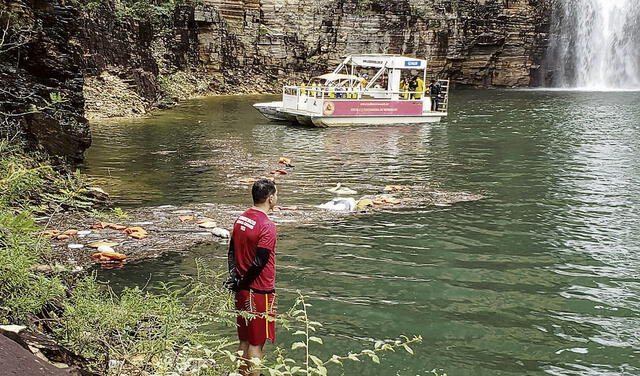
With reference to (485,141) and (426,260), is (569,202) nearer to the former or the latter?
(426,260)

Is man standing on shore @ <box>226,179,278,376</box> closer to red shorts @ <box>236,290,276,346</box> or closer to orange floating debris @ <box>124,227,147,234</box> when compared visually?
red shorts @ <box>236,290,276,346</box>

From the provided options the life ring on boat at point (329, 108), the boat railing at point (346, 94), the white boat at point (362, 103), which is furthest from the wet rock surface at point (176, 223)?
the boat railing at point (346, 94)

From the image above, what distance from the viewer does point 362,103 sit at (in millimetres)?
28859

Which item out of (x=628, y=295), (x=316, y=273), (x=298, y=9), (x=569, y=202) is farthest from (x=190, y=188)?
(x=298, y=9)

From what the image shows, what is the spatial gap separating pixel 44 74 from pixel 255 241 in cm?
1013

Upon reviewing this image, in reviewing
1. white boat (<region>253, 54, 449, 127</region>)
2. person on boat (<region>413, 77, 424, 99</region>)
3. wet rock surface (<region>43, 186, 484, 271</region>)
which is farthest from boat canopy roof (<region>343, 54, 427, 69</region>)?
wet rock surface (<region>43, 186, 484, 271</region>)

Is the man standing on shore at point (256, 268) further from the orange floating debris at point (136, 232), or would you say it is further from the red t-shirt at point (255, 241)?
the orange floating debris at point (136, 232)

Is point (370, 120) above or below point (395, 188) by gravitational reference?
above

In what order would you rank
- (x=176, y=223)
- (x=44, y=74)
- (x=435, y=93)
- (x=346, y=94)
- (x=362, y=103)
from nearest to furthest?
(x=176, y=223) → (x=44, y=74) → (x=362, y=103) → (x=346, y=94) → (x=435, y=93)

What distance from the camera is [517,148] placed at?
22328 millimetres

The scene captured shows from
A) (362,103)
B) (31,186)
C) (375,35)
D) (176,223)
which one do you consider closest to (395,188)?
(176,223)

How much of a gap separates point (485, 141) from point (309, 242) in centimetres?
1560

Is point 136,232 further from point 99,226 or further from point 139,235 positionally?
point 99,226

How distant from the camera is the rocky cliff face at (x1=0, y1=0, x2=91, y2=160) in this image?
39.4 feet
